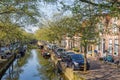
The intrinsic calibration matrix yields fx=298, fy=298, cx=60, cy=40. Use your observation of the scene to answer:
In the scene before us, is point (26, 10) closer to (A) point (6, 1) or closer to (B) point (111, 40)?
(A) point (6, 1)

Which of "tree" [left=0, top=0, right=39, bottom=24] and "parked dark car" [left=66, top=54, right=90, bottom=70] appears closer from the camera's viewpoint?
"tree" [left=0, top=0, right=39, bottom=24]

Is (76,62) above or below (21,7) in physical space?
below

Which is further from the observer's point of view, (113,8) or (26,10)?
(26,10)

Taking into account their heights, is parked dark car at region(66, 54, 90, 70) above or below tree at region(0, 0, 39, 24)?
below

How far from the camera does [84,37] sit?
1065 inches

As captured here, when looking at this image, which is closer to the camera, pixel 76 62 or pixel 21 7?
pixel 21 7

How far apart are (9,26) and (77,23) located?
847 centimetres

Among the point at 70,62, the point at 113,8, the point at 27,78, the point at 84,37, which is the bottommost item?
the point at 27,78

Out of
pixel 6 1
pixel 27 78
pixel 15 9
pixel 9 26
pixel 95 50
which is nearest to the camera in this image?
pixel 6 1

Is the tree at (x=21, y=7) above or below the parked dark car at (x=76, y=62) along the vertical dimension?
above

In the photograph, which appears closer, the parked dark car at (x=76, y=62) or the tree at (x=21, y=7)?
the tree at (x=21, y=7)

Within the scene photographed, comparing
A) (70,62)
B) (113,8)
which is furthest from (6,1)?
(70,62)

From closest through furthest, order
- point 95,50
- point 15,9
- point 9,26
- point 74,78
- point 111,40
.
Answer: point 15,9 < point 74,78 < point 9,26 < point 111,40 < point 95,50

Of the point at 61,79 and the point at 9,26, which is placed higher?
the point at 9,26
